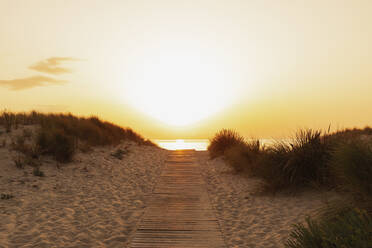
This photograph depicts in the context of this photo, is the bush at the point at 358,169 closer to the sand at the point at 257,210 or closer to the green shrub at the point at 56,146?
the sand at the point at 257,210

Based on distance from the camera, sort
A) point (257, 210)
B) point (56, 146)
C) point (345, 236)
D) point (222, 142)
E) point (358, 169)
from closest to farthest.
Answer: point (345, 236)
point (358, 169)
point (257, 210)
point (56, 146)
point (222, 142)

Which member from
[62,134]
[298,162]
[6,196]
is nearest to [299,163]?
[298,162]

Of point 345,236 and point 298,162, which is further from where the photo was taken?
point 298,162

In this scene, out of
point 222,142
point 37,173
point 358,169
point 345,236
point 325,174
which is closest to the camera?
point 345,236

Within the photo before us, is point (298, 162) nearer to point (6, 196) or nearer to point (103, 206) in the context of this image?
point (103, 206)

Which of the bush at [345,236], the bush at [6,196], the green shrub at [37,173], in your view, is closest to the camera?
the bush at [345,236]

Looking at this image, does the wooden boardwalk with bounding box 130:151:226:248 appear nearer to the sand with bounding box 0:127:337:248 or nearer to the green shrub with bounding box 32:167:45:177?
the sand with bounding box 0:127:337:248

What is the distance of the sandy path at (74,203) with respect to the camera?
18.6ft

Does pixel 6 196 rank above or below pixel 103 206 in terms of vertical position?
above

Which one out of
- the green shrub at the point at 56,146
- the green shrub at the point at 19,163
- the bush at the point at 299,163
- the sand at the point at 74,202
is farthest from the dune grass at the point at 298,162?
the green shrub at the point at 19,163

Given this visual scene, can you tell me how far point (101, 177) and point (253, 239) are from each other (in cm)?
644

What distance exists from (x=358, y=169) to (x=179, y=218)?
373 cm

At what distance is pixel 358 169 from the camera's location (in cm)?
545

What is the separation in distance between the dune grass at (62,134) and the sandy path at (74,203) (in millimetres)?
510
